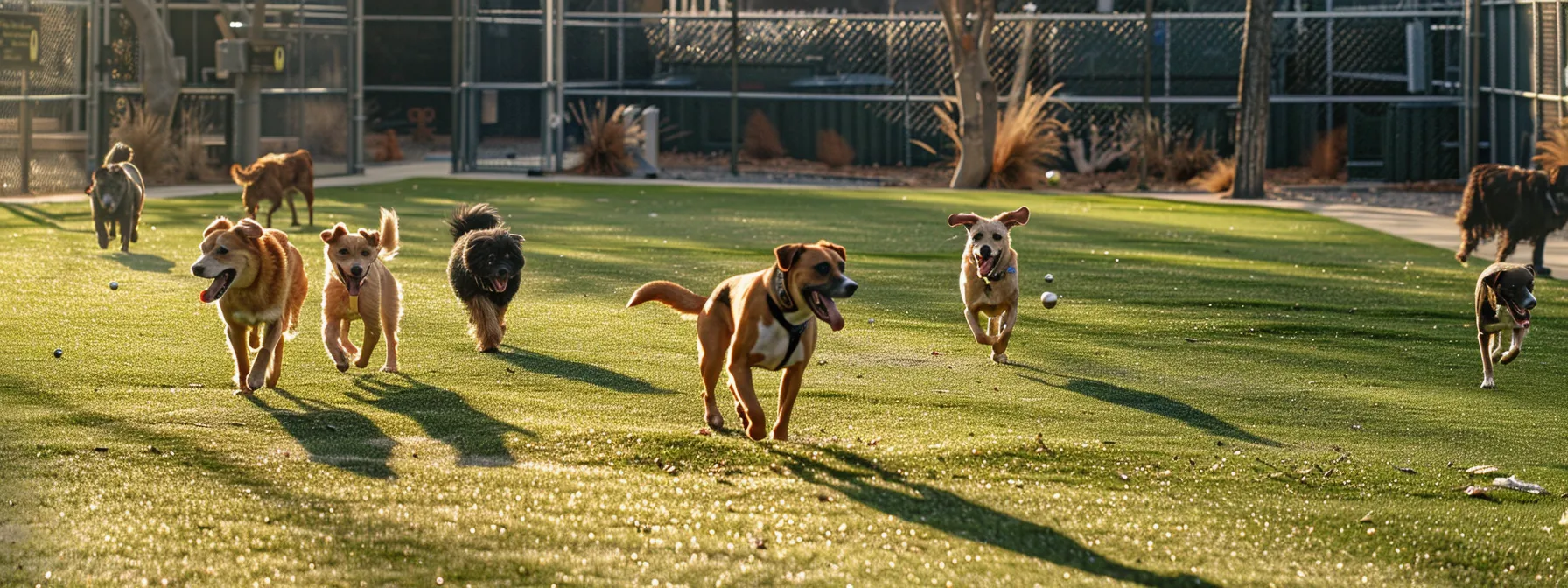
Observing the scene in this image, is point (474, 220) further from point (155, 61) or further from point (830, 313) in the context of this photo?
point (155, 61)

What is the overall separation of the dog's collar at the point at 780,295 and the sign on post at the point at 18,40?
17.6 m

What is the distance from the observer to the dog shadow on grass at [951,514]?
5.39 metres

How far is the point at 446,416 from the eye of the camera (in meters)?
7.48

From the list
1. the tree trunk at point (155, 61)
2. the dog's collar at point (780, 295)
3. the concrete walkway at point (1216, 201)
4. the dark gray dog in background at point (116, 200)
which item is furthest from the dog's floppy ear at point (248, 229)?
the tree trunk at point (155, 61)

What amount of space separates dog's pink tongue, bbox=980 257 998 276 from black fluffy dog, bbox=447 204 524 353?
2.35 m

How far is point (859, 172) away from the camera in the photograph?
2858 cm

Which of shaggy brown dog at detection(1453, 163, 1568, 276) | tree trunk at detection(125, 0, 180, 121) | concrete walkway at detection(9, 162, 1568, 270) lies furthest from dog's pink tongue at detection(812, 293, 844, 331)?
tree trunk at detection(125, 0, 180, 121)

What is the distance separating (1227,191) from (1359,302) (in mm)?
12187

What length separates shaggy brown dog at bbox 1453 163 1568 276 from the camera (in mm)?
13391

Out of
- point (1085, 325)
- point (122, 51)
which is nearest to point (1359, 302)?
point (1085, 325)

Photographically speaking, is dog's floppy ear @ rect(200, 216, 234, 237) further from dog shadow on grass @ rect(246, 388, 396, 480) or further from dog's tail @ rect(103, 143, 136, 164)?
dog's tail @ rect(103, 143, 136, 164)

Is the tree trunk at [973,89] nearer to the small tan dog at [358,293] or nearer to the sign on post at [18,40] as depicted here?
the sign on post at [18,40]

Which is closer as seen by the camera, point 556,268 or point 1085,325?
point 1085,325

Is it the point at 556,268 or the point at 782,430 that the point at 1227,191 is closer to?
the point at 556,268
